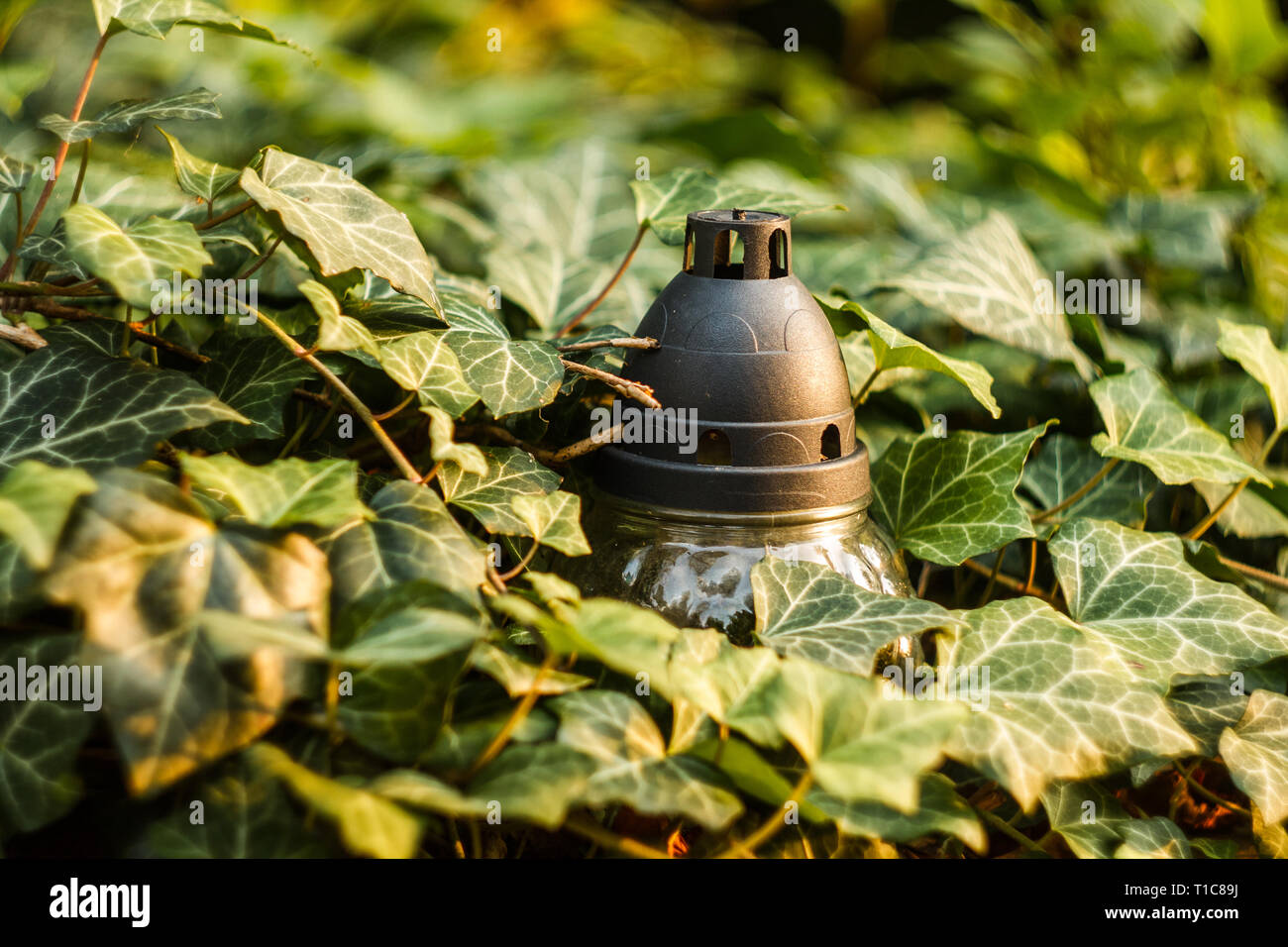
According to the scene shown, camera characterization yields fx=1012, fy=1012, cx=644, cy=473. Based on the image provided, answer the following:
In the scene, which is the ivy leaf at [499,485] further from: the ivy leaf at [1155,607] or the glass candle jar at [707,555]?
the ivy leaf at [1155,607]

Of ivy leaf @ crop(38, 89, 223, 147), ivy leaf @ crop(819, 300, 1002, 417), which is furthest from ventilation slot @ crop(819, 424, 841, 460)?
ivy leaf @ crop(38, 89, 223, 147)

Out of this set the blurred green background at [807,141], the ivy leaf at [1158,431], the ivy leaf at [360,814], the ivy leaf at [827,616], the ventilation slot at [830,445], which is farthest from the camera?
the blurred green background at [807,141]

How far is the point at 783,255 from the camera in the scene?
0.84m

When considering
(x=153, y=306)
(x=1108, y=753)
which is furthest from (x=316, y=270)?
(x=1108, y=753)

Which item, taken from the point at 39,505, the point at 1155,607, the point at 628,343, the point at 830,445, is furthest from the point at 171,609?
the point at 1155,607

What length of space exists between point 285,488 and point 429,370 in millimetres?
180

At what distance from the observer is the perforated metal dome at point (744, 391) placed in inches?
30.7

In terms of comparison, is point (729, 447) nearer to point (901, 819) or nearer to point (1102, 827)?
point (901, 819)

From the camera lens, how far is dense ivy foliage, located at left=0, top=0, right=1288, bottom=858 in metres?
0.58

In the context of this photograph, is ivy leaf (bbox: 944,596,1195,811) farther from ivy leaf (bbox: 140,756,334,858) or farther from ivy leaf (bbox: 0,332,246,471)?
ivy leaf (bbox: 0,332,246,471)

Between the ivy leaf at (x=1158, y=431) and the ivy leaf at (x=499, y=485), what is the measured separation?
0.56 m

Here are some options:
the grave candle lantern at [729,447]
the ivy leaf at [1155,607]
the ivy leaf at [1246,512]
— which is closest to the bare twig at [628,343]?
the grave candle lantern at [729,447]

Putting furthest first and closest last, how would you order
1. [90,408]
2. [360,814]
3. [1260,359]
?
[1260,359]
[90,408]
[360,814]

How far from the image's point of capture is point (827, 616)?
769mm
